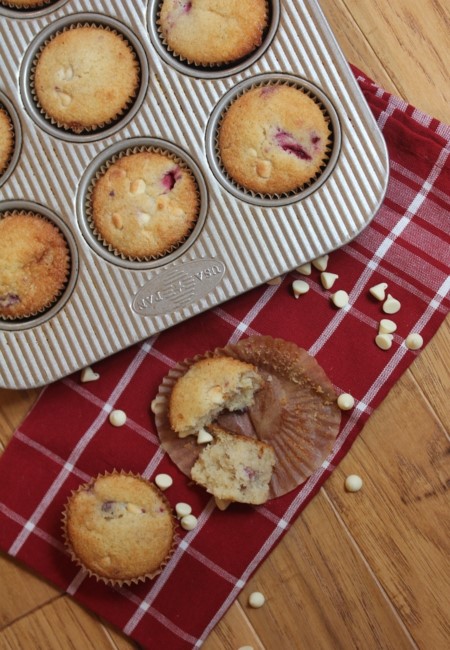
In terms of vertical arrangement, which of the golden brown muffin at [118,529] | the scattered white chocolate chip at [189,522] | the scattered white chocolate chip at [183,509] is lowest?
the golden brown muffin at [118,529]

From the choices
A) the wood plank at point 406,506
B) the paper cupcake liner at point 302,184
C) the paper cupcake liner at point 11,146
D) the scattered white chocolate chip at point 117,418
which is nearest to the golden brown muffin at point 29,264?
the paper cupcake liner at point 11,146

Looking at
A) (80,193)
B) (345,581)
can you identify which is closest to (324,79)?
(80,193)

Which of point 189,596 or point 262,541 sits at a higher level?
point 262,541

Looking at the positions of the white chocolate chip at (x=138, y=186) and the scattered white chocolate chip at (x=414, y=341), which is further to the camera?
the scattered white chocolate chip at (x=414, y=341)

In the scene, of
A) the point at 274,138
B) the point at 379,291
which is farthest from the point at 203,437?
the point at 274,138

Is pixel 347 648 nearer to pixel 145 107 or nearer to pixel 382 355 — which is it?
pixel 382 355

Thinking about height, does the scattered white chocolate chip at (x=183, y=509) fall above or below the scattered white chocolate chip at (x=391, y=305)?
below

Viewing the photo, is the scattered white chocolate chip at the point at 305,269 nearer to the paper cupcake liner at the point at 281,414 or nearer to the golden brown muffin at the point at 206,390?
the paper cupcake liner at the point at 281,414
